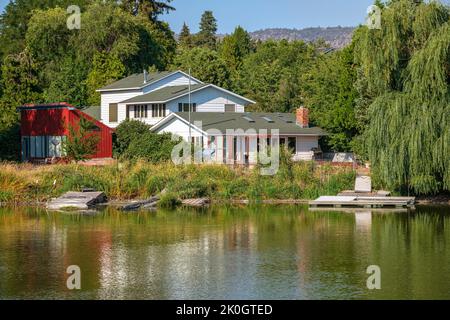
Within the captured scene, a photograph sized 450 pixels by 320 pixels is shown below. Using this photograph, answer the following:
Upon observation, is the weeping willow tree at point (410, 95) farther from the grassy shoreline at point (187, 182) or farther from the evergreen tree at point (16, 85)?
the evergreen tree at point (16, 85)

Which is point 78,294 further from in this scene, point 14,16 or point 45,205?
point 14,16

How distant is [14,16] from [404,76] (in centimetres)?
6661

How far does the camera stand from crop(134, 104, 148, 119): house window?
→ 206ft

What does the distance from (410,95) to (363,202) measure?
18.6 ft

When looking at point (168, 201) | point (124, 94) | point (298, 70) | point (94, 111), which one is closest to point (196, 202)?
point (168, 201)

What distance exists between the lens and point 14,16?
319 ft

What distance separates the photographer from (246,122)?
Result: 2286 inches

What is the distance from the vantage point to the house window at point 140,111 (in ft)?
206

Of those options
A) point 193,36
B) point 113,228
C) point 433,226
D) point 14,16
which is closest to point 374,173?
point 433,226

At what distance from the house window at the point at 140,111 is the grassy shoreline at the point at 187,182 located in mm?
17444

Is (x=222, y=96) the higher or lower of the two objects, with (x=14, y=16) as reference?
lower

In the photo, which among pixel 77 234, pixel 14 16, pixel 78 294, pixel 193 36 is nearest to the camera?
pixel 78 294

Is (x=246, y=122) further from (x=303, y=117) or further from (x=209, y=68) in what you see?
(x=209, y=68)

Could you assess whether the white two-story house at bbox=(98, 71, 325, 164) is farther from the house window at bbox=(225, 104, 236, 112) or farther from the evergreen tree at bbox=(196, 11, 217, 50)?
the evergreen tree at bbox=(196, 11, 217, 50)
